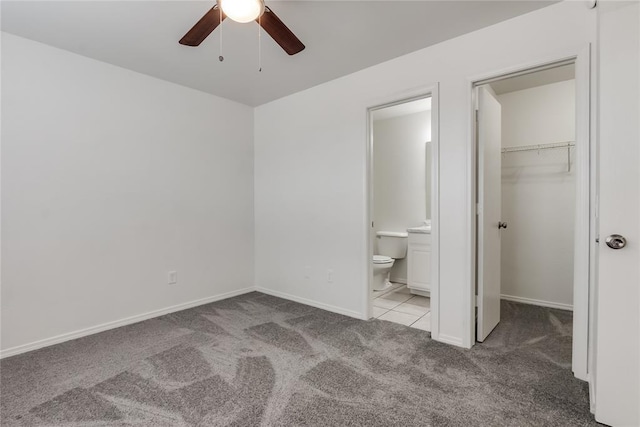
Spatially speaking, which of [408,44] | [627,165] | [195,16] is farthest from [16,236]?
[627,165]

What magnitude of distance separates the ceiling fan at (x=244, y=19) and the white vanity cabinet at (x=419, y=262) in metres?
2.69

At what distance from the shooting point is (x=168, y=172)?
3.27 meters

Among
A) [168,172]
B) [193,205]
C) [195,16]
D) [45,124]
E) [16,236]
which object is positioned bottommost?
[16,236]

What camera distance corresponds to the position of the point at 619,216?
1503 millimetres

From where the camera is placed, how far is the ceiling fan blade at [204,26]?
160 centimetres

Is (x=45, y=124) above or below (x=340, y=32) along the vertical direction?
below

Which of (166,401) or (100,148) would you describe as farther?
(100,148)

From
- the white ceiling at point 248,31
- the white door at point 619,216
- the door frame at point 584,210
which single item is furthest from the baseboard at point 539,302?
the white ceiling at point 248,31

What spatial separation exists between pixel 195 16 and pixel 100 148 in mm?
1513

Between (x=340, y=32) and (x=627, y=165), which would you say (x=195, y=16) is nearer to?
(x=340, y=32)

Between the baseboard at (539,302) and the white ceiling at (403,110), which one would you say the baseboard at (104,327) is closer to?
the white ceiling at (403,110)

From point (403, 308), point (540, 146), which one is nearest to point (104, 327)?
point (403, 308)

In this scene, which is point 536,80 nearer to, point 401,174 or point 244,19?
point 401,174

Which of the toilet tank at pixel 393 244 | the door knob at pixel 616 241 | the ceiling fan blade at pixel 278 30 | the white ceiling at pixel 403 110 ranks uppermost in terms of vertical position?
the white ceiling at pixel 403 110
